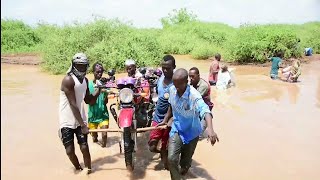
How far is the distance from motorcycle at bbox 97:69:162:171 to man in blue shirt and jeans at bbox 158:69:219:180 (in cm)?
61

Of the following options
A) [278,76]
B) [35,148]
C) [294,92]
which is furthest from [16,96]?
[278,76]

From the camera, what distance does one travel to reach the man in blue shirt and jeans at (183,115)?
4.13m

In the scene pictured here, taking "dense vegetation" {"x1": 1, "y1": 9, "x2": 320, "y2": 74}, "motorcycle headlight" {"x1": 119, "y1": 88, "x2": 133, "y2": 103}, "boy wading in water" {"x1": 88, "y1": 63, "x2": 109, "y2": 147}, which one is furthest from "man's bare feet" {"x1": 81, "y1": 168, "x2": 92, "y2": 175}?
"dense vegetation" {"x1": 1, "y1": 9, "x2": 320, "y2": 74}

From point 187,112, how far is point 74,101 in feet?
4.53

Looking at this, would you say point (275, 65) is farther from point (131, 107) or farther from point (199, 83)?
point (131, 107)

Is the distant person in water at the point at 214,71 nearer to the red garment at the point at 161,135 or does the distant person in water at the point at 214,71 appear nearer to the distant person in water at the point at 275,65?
the distant person in water at the point at 275,65

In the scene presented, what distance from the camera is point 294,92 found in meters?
11.9

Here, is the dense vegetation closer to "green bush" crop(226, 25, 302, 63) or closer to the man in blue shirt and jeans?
"green bush" crop(226, 25, 302, 63)

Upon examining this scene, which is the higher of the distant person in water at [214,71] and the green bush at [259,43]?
the green bush at [259,43]

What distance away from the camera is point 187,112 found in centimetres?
430

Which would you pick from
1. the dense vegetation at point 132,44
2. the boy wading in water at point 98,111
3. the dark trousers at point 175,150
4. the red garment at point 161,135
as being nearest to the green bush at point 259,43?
the dense vegetation at point 132,44

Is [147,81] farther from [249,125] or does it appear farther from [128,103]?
[249,125]

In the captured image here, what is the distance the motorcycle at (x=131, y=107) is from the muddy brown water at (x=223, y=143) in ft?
1.90

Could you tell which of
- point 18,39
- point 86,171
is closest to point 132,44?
point 86,171
